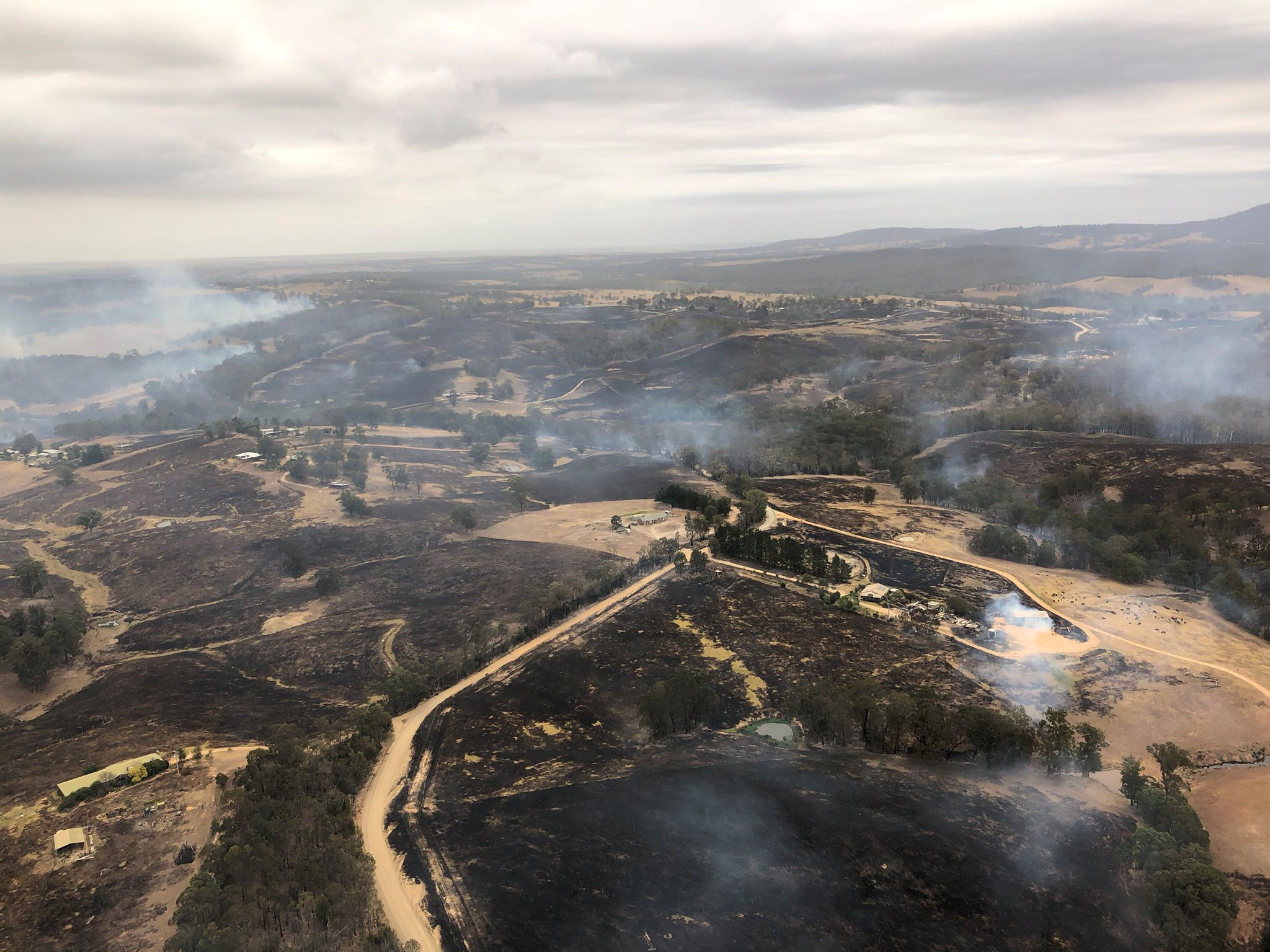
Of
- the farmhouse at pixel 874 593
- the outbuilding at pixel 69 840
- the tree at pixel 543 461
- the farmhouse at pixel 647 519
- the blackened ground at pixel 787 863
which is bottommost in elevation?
the tree at pixel 543 461

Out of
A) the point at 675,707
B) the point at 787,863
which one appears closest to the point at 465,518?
the point at 675,707

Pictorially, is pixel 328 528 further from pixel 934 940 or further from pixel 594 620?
pixel 934 940

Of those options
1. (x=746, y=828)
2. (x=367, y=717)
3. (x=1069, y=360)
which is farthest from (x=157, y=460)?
(x=1069, y=360)

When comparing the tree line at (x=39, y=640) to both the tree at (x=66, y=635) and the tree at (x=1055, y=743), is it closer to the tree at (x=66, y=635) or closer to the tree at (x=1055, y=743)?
the tree at (x=66, y=635)

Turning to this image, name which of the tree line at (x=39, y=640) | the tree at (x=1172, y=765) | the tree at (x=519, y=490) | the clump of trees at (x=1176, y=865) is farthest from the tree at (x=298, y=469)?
the tree at (x=1172, y=765)

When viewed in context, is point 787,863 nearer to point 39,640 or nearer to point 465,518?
point 39,640
